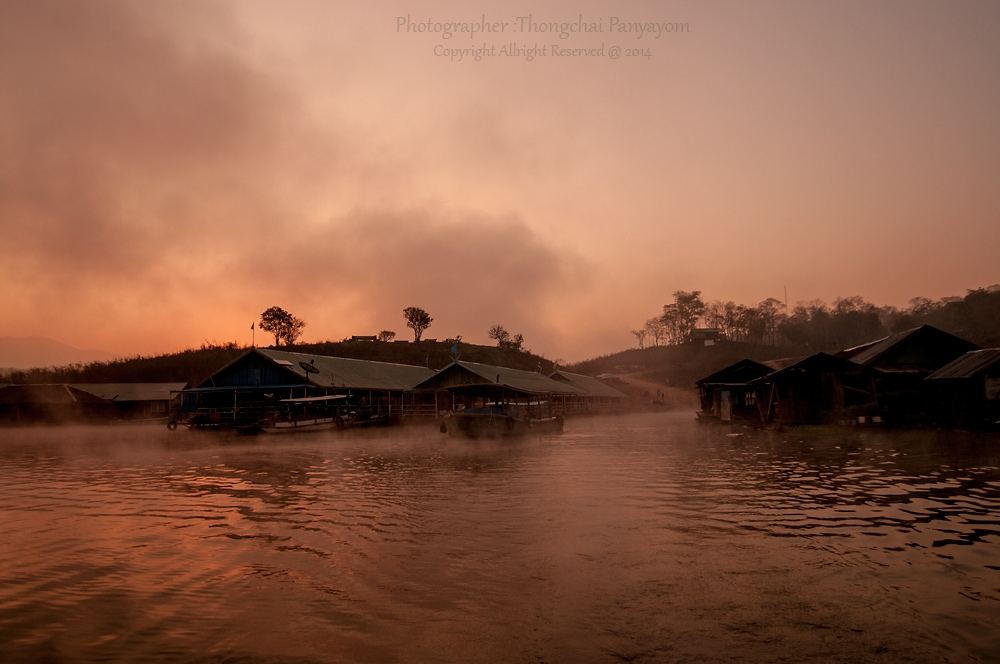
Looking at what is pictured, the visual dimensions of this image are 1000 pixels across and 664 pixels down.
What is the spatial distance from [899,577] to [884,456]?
14098mm

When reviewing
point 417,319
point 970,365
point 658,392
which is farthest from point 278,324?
point 970,365

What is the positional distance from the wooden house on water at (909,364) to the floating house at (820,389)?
0.80 m

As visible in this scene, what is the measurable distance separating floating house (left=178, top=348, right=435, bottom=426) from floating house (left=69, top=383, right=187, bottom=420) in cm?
1625

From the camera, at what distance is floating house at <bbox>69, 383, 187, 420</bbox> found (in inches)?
2564

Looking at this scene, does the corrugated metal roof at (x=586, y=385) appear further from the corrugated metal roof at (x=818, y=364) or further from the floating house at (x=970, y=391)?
the floating house at (x=970, y=391)

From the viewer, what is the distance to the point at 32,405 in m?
60.4

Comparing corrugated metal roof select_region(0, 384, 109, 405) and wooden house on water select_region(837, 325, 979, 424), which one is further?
corrugated metal roof select_region(0, 384, 109, 405)

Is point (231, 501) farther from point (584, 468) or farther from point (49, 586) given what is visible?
point (584, 468)

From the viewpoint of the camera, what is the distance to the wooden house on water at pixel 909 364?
1244 inches

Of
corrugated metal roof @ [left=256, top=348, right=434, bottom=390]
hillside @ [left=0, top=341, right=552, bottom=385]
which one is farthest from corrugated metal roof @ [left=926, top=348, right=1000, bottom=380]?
hillside @ [left=0, top=341, right=552, bottom=385]

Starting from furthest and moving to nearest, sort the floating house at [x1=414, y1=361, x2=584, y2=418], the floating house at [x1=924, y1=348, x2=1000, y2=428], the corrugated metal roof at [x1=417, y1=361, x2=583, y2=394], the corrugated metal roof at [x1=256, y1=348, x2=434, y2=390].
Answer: the corrugated metal roof at [x1=417, y1=361, x2=583, y2=394] → the corrugated metal roof at [x1=256, y1=348, x2=434, y2=390] → the floating house at [x1=414, y1=361, x2=584, y2=418] → the floating house at [x1=924, y1=348, x2=1000, y2=428]

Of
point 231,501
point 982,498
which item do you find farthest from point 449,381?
point 982,498

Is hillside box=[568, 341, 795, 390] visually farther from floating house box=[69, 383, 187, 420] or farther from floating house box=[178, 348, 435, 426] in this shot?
floating house box=[69, 383, 187, 420]

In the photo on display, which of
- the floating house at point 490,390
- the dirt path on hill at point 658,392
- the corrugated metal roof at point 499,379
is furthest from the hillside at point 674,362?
the floating house at point 490,390
